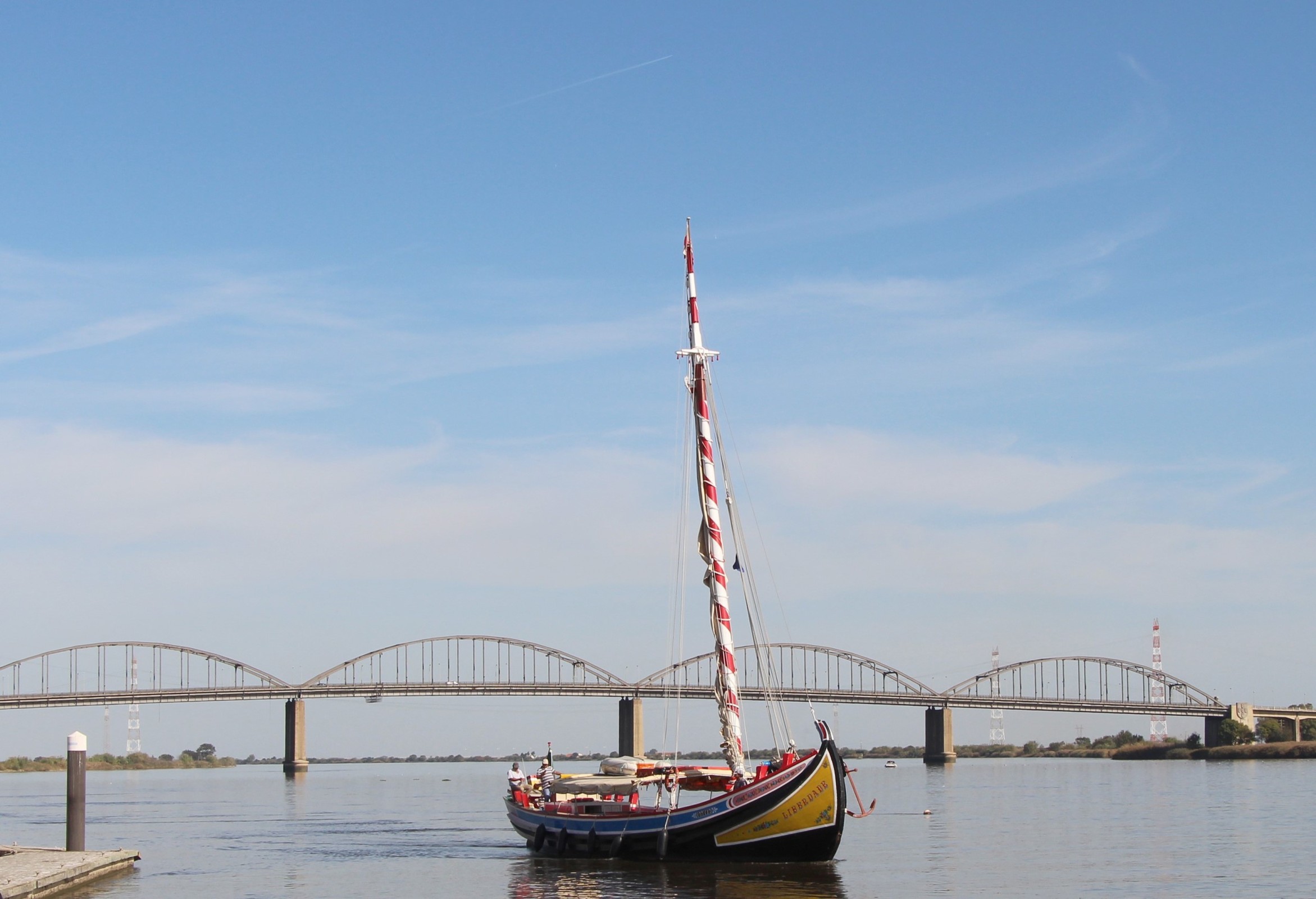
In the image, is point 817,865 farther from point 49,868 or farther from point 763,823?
point 49,868

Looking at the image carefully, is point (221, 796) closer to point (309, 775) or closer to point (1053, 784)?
point (1053, 784)

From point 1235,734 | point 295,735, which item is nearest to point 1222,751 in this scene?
point 1235,734

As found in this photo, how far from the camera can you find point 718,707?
160 feet

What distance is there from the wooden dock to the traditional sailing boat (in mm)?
13723

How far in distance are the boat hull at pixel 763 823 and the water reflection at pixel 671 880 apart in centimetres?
52

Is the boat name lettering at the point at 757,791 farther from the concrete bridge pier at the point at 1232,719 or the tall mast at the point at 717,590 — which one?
the concrete bridge pier at the point at 1232,719

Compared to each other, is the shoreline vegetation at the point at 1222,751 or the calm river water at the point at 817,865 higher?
the calm river water at the point at 817,865

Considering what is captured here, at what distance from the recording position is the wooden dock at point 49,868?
113 feet

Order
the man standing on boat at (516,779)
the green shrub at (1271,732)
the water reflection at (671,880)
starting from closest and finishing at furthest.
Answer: the water reflection at (671,880) → the man standing on boat at (516,779) → the green shrub at (1271,732)

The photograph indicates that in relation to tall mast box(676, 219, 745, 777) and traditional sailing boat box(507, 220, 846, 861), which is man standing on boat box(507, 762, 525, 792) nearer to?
traditional sailing boat box(507, 220, 846, 861)

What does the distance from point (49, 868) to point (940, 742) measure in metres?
169

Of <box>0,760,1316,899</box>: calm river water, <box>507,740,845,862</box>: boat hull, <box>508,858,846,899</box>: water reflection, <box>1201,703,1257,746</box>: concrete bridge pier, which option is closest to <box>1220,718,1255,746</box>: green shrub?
<box>1201,703,1257,746</box>: concrete bridge pier

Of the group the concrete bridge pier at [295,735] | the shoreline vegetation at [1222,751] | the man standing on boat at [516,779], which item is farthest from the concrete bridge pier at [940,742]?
the man standing on boat at [516,779]

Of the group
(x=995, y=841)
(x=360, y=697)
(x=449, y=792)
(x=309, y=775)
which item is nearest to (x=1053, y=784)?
(x=449, y=792)
